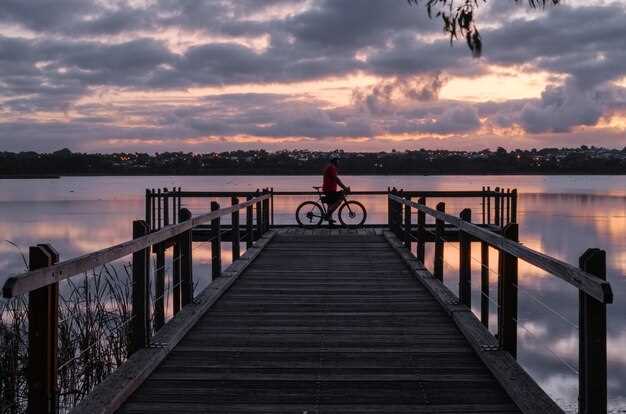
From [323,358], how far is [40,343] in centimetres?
244

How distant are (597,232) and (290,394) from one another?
32063 mm

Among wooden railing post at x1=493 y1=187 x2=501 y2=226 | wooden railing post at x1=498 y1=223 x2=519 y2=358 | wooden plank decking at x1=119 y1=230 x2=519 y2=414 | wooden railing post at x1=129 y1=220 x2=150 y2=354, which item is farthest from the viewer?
wooden railing post at x1=493 y1=187 x2=501 y2=226

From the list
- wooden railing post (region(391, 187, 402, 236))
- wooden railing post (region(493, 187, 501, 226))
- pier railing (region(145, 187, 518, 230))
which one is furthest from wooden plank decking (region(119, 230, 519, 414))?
wooden railing post (region(493, 187, 501, 226))

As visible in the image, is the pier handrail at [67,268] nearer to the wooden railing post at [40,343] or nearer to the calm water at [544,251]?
the wooden railing post at [40,343]

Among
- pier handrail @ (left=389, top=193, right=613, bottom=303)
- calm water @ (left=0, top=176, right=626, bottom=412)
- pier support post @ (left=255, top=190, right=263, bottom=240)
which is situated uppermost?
pier handrail @ (left=389, top=193, right=613, bottom=303)

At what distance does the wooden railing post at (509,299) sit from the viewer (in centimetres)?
573

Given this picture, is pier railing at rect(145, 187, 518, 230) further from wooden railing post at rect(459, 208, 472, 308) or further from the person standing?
wooden railing post at rect(459, 208, 472, 308)

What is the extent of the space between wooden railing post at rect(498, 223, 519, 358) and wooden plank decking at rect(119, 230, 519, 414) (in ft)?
0.90

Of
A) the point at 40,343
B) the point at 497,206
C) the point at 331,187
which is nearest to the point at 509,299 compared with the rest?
the point at 40,343

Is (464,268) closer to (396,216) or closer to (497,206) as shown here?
(396,216)

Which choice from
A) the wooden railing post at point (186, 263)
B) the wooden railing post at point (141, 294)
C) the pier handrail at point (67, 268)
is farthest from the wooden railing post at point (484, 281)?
the wooden railing post at point (141, 294)

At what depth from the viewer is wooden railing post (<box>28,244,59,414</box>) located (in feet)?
13.0

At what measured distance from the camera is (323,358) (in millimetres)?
5859

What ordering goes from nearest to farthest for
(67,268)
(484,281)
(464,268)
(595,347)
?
1. (595,347)
2. (67,268)
3. (464,268)
4. (484,281)
